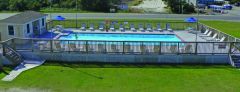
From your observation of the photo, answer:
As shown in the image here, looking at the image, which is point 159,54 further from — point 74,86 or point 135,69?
point 74,86

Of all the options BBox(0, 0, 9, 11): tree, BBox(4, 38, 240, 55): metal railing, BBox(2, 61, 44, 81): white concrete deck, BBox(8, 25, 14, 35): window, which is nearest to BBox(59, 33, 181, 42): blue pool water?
BBox(8, 25, 14, 35): window

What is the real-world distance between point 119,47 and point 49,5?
45.7m

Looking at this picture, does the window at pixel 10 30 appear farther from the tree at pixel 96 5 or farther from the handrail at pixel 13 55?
the tree at pixel 96 5

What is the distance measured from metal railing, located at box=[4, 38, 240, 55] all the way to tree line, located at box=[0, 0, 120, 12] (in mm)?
40479

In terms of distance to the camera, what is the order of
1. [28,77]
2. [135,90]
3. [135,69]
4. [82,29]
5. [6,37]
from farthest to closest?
1. [82,29]
2. [6,37]
3. [135,69]
4. [28,77]
5. [135,90]

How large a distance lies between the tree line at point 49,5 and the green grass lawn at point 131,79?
4279 centimetres

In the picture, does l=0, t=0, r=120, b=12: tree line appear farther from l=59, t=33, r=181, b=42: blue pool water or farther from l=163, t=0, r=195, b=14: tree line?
l=59, t=33, r=181, b=42: blue pool water

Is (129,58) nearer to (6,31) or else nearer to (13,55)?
(13,55)

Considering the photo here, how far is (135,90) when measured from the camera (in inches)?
715

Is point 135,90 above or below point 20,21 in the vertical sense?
below

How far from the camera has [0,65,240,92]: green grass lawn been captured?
18469 mm

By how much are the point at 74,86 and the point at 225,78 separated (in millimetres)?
9610

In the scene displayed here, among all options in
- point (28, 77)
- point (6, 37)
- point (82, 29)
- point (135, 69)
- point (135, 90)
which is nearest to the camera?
point (135, 90)

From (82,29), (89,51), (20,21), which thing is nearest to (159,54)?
(89,51)
